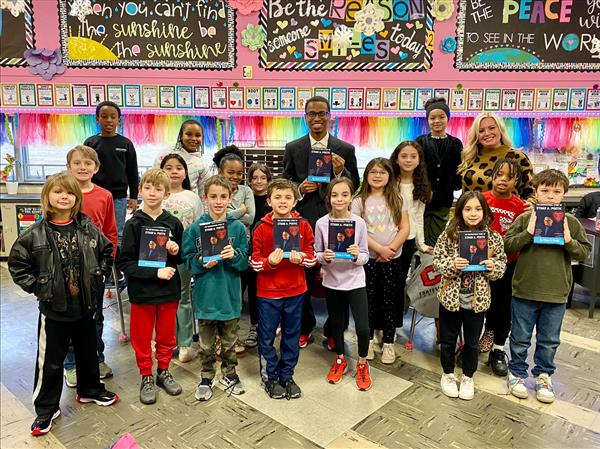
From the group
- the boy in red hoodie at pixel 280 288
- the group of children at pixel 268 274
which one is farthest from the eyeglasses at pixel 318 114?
the boy in red hoodie at pixel 280 288

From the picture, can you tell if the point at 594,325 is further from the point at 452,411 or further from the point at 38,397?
the point at 38,397

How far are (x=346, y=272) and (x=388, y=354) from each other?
750 mm

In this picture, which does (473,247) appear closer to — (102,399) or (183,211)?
(183,211)

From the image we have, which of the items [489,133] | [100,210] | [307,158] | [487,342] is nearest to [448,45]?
[489,133]

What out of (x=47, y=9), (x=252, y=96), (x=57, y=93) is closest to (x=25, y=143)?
(x=57, y=93)

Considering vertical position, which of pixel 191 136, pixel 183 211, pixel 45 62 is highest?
pixel 45 62

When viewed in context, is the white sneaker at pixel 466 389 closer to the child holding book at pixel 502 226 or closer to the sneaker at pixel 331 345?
the child holding book at pixel 502 226

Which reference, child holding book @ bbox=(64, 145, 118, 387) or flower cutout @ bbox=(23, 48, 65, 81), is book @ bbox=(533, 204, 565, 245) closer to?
child holding book @ bbox=(64, 145, 118, 387)

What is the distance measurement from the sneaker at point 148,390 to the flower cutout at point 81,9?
13.0 ft

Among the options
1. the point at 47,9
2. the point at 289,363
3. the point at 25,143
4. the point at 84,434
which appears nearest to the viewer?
the point at 84,434

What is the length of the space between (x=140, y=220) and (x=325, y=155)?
119cm

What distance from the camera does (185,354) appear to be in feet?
10.3

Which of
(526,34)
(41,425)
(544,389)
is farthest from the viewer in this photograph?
(526,34)

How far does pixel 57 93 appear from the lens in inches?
203
